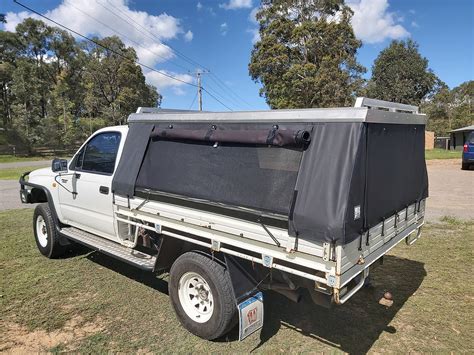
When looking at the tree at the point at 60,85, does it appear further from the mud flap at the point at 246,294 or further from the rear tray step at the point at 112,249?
the mud flap at the point at 246,294

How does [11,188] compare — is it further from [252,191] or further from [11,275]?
[252,191]

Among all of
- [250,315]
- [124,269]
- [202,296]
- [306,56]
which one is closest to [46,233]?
[124,269]

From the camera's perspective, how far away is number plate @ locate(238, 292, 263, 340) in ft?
11.2

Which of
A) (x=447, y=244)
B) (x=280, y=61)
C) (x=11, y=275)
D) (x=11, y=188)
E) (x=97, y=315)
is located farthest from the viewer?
(x=280, y=61)

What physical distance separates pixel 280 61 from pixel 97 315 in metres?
33.5

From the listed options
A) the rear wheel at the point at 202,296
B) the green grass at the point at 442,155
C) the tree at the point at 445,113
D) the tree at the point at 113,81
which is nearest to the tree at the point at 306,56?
the green grass at the point at 442,155

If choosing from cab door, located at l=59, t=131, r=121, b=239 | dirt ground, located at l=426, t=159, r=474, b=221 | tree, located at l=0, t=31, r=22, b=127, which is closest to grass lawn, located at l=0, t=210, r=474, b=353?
cab door, located at l=59, t=131, r=121, b=239

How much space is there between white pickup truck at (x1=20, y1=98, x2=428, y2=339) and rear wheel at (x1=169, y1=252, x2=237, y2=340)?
12 mm

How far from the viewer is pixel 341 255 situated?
296cm

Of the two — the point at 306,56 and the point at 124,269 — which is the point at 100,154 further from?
the point at 306,56

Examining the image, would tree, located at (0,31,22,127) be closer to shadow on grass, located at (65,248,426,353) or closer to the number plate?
shadow on grass, located at (65,248,426,353)

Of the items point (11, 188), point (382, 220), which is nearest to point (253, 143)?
point (382, 220)

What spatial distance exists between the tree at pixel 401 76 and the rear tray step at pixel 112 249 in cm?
4400

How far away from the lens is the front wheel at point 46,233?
5961mm
